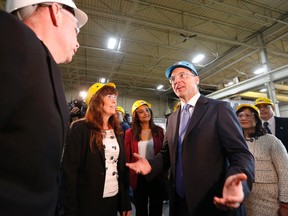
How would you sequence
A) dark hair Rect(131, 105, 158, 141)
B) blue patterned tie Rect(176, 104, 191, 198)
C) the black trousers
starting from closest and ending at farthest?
blue patterned tie Rect(176, 104, 191, 198) < the black trousers < dark hair Rect(131, 105, 158, 141)

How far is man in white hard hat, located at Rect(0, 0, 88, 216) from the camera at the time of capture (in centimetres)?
48

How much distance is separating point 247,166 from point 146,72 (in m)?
9.26

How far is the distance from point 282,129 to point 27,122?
3556 millimetres

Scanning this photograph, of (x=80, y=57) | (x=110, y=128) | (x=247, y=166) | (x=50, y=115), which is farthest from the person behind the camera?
(x=80, y=57)

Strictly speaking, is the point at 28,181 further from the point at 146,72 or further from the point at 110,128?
the point at 146,72

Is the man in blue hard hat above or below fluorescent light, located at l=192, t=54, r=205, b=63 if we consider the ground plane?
below

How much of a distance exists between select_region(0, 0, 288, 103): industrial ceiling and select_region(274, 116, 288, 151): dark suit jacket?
316 centimetres

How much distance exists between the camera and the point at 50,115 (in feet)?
1.94

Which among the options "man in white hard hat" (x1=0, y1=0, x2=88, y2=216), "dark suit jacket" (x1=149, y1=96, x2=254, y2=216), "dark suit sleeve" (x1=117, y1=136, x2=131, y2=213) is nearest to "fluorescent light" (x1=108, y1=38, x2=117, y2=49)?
"dark suit sleeve" (x1=117, y1=136, x2=131, y2=213)

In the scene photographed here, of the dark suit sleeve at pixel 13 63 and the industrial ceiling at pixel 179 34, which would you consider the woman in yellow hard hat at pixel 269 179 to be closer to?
the dark suit sleeve at pixel 13 63

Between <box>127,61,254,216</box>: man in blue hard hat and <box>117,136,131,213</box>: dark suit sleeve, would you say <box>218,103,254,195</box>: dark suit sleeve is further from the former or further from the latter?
<box>117,136,131,213</box>: dark suit sleeve

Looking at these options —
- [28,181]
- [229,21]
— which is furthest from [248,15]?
[28,181]

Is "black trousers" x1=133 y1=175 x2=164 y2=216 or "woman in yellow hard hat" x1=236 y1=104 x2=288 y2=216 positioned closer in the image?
"woman in yellow hard hat" x1=236 y1=104 x2=288 y2=216

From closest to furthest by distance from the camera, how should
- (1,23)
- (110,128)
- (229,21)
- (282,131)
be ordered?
1. (1,23)
2. (110,128)
3. (282,131)
4. (229,21)
